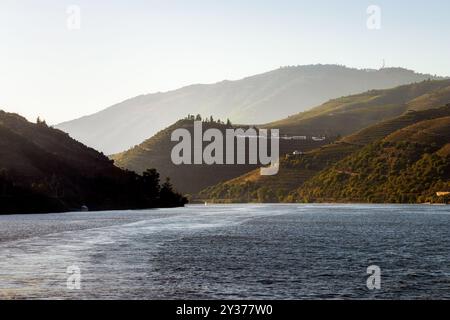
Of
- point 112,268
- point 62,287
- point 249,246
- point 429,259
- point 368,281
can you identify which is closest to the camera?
point 62,287

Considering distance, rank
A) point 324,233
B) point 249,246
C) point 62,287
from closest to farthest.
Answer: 1. point 62,287
2. point 249,246
3. point 324,233

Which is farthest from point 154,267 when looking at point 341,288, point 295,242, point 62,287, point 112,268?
point 295,242

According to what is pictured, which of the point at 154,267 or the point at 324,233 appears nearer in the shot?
the point at 154,267

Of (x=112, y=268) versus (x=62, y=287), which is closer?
(x=62, y=287)

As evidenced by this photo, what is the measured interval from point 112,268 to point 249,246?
44.4 m

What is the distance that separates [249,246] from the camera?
133875mm

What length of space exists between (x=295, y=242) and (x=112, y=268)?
189 feet
